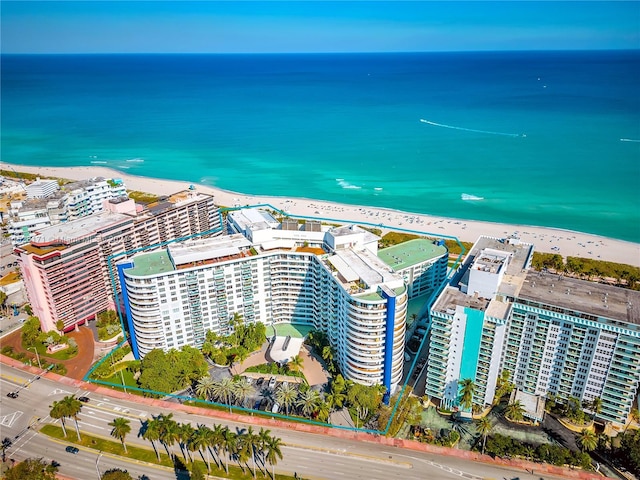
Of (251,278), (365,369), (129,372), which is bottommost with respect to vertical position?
(129,372)

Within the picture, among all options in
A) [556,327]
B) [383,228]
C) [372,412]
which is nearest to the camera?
[556,327]

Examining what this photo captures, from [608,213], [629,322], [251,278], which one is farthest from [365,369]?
[608,213]

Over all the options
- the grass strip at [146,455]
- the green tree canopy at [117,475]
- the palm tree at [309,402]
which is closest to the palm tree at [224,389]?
the grass strip at [146,455]

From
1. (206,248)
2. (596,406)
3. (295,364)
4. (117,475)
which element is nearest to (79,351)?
(206,248)

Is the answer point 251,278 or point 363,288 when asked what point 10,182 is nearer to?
point 251,278

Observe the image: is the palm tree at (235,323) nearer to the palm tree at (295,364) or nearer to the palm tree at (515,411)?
the palm tree at (295,364)

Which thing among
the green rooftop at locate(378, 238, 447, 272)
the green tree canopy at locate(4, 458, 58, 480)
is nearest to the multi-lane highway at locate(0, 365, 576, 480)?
the green tree canopy at locate(4, 458, 58, 480)
